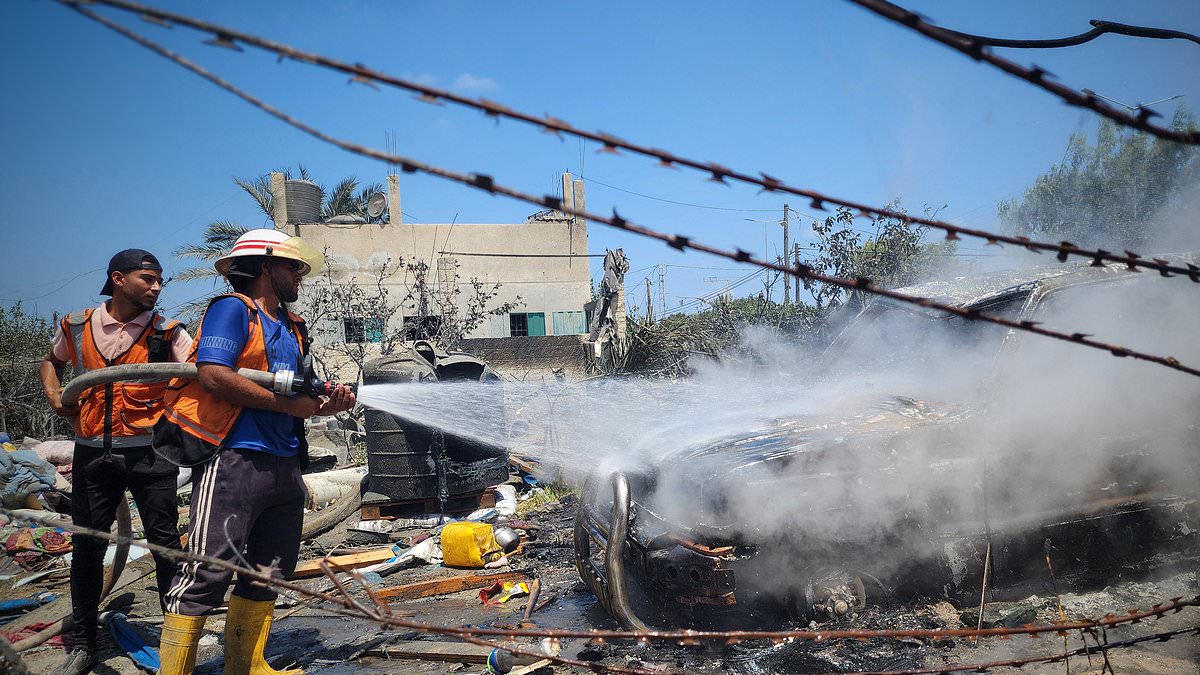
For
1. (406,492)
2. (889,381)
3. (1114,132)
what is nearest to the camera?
(889,381)

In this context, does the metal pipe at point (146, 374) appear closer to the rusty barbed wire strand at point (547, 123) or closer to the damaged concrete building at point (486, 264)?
the rusty barbed wire strand at point (547, 123)

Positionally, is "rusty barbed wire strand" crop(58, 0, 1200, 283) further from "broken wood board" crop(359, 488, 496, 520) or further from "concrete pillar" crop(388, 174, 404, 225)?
"concrete pillar" crop(388, 174, 404, 225)

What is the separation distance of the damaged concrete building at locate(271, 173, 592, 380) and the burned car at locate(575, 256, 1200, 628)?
1520 cm

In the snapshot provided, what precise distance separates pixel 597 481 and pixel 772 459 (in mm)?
1196

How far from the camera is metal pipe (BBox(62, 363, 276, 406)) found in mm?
2756

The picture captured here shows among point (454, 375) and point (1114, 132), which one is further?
point (1114, 132)

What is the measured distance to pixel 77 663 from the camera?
11.4 feet

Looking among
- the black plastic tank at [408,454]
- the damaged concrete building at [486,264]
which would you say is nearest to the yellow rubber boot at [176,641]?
the black plastic tank at [408,454]

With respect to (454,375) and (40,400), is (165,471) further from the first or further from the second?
(40,400)

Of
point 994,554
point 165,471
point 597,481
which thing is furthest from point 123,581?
point 994,554

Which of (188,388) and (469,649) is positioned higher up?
(188,388)

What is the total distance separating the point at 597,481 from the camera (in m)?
4.14

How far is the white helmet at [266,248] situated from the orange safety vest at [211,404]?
0.25 meters

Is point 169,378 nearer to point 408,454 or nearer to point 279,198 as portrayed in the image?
point 408,454
